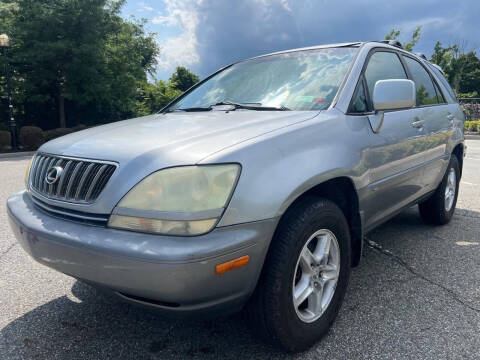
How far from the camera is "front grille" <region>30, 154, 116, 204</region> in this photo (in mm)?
1714

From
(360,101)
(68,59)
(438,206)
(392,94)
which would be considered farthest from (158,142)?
(68,59)

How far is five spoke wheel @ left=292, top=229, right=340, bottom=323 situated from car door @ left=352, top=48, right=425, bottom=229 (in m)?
0.46

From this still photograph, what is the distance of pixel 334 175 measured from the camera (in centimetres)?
203

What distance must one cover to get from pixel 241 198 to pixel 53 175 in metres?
1.03

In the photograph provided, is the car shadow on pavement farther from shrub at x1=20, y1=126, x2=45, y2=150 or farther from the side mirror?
shrub at x1=20, y1=126, x2=45, y2=150

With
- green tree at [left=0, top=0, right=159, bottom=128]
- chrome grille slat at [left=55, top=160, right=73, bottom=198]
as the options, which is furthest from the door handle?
green tree at [left=0, top=0, right=159, bottom=128]

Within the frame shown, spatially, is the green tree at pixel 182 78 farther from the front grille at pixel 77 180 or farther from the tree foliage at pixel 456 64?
the front grille at pixel 77 180

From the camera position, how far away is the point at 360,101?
8.25ft

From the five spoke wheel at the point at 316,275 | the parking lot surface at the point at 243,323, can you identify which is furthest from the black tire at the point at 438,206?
Result: the five spoke wheel at the point at 316,275

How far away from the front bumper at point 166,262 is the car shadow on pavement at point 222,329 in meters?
0.21

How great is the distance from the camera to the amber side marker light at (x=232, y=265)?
4.98ft

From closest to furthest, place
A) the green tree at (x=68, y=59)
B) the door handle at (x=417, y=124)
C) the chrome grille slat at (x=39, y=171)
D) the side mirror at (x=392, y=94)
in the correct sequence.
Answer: the chrome grille slat at (x=39, y=171)
the side mirror at (x=392, y=94)
the door handle at (x=417, y=124)
the green tree at (x=68, y=59)

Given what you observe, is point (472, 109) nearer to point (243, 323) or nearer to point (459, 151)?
point (459, 151)

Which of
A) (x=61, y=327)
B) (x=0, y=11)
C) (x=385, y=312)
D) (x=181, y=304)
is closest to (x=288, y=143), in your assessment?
(x=181, y=304)
